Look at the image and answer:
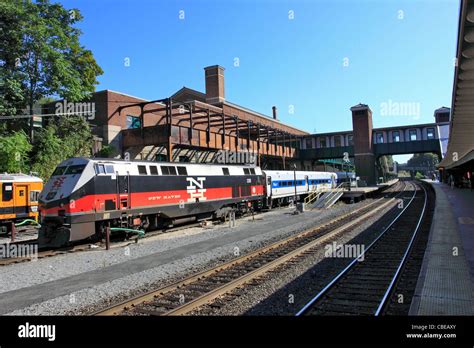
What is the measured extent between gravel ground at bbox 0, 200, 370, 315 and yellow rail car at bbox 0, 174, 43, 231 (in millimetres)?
8060

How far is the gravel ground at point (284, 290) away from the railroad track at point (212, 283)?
10.3 inches

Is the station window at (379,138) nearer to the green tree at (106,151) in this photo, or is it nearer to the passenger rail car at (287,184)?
the passenger rail car at (287,184)

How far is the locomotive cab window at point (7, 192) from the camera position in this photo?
61.4 ft

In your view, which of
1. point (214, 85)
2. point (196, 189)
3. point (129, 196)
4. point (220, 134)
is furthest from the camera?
point (214, 85)

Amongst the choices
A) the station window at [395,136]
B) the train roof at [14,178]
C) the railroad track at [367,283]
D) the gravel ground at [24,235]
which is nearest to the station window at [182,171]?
the gravel ground at [24,235]

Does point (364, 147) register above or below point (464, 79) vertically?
above

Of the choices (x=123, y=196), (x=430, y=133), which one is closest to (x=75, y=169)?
(x=123, y=196)

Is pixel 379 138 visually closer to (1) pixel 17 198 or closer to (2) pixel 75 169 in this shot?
(1) pixel 17 198

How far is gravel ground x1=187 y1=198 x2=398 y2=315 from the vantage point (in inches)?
290

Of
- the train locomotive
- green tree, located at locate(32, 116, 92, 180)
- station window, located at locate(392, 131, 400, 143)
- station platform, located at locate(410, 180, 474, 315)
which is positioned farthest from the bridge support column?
station platform, located at locate(410, 180, 474, 315)

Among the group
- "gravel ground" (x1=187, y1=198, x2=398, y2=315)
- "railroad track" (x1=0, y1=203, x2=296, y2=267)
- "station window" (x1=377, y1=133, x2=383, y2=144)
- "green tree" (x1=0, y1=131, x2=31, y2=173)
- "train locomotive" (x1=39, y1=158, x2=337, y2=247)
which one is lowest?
"gravel ground" (x1=187, y1=198, x2=398, y2=315)

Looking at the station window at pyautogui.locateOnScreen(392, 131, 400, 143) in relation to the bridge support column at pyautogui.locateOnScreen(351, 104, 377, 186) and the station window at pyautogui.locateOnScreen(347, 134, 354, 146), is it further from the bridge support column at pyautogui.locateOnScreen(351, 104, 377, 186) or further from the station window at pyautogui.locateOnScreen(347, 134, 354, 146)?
the station window at pyautogui.locateOnScreen(347, 134, 354, 146)

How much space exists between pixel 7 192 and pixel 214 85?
122 feet

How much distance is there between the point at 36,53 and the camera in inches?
1025
